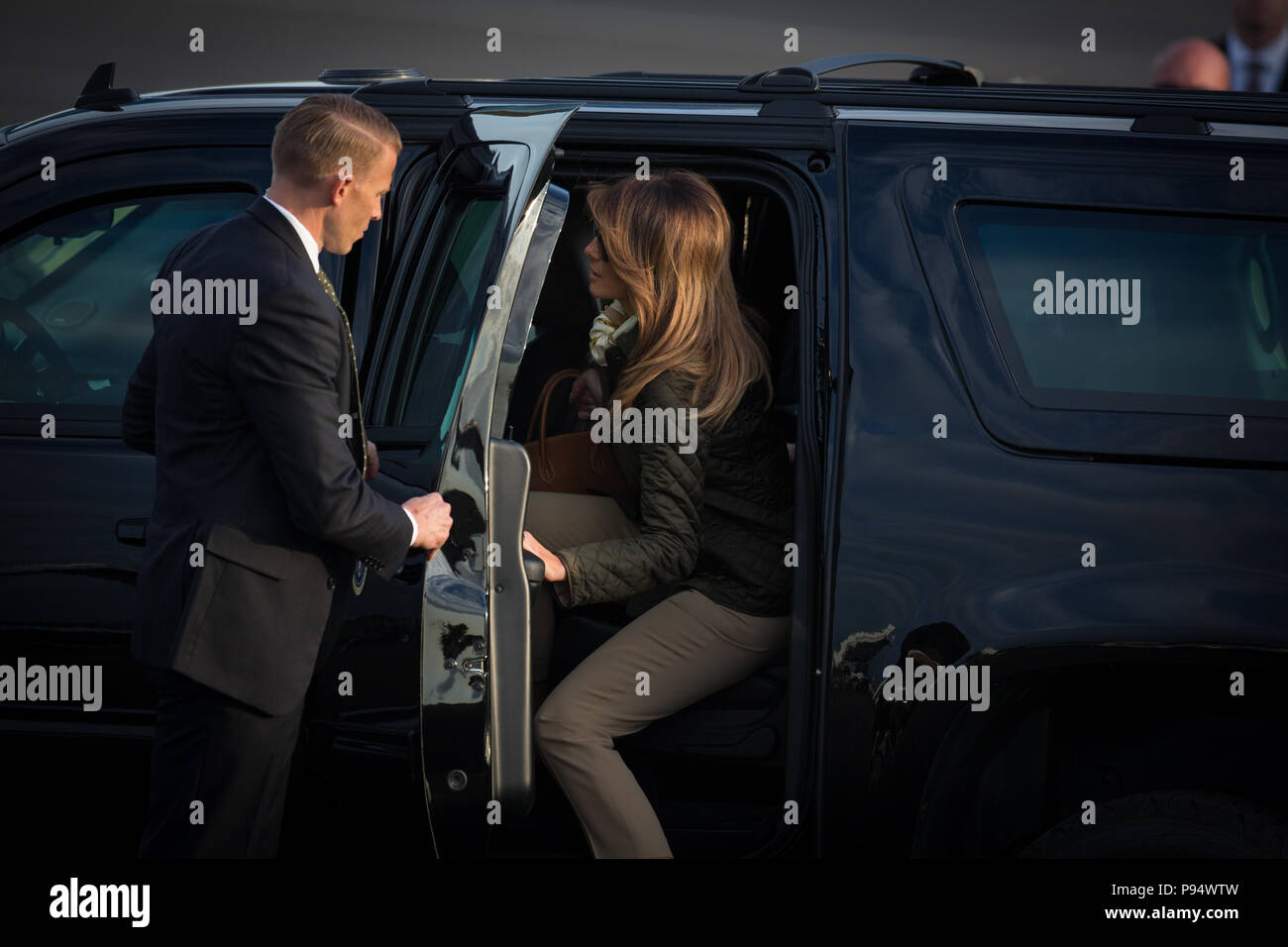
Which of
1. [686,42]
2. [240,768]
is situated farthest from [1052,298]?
[686,42]

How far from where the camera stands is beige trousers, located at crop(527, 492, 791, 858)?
2.27 m

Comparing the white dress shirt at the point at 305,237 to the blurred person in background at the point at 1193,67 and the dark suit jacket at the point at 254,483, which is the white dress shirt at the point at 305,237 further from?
the blurred person in background at the point at 1193,67

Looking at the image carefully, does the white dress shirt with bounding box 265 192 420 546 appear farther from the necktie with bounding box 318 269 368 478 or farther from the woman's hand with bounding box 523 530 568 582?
the woman's hand with bounding box 523 530 568 582

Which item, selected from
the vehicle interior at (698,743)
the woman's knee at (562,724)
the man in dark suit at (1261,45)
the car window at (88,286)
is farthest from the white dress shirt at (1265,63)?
the car window at (88,286)

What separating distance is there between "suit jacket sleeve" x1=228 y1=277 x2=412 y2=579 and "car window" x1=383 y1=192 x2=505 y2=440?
24 cm

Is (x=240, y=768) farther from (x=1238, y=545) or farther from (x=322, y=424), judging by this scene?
(x=1238, y=545)

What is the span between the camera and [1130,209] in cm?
221

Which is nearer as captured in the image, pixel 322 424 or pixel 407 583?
pixel 322 424

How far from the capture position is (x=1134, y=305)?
7.13ft

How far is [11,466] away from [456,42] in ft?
19.6

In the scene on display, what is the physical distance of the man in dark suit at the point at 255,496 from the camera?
1.85 m

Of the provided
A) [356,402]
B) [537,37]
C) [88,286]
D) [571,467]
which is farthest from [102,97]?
[537,37]

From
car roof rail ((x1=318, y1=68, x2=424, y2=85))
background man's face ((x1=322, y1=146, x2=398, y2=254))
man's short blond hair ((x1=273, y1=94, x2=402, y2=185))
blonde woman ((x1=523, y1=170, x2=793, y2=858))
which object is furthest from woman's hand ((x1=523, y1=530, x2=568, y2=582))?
car roof rail ((x1=318, y1=68, x2=424, y2=85))

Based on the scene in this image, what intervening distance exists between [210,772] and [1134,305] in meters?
1.80
